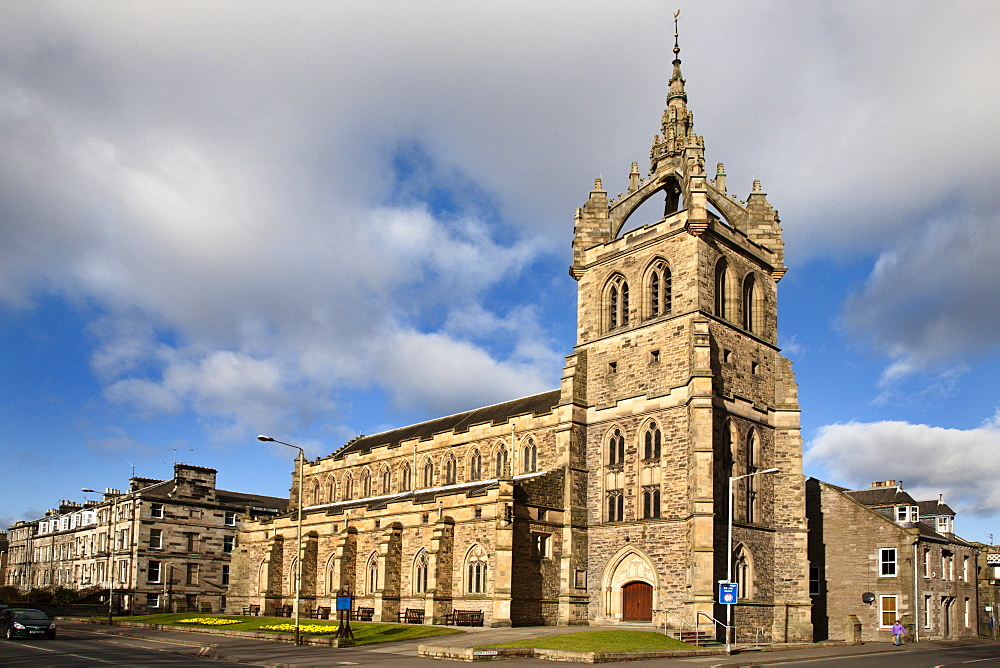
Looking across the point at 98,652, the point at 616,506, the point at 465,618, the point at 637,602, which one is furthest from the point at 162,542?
the point at 637,602

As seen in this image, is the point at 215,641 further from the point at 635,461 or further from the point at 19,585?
the point at 19,585

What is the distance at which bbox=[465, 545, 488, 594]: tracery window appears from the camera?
139ft


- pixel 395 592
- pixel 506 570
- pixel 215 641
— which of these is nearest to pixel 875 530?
pixel 506 570

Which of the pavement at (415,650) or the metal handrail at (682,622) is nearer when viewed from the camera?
the pavement at (415,650)

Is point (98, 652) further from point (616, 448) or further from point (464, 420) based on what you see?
point (464, 420)

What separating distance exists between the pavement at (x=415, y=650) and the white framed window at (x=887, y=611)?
3.13 m

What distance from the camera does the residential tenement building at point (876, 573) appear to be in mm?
47531

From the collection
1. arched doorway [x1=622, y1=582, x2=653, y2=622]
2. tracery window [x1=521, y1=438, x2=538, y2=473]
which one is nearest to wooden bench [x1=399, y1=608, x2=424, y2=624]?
tracery window [x1=521, y1=438, x2=538, y2=473]

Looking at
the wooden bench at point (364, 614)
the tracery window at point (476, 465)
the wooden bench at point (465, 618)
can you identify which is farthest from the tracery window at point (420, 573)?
the tracery window at point (476, 465)

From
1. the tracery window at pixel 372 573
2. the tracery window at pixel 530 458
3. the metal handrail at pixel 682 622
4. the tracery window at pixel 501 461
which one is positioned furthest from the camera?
the tracery window at pixel 372 573

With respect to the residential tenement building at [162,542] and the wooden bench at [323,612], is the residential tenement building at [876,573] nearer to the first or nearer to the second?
the wooden bench at [323,612]

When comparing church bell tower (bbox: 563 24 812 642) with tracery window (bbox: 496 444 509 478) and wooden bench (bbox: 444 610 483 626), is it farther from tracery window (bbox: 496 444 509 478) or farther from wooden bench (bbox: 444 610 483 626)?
tracery window (bbox: 496 444 509 478)

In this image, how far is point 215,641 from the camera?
37906 mm

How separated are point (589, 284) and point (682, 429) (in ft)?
35.4
